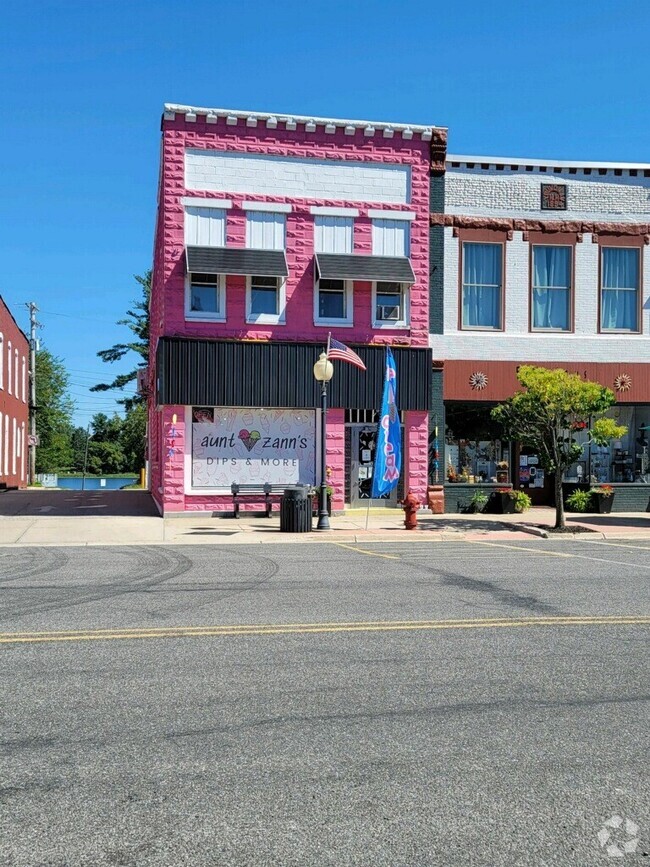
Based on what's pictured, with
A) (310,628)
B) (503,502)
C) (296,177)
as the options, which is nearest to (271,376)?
(296,177)

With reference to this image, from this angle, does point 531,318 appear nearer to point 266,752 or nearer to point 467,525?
point 467,525

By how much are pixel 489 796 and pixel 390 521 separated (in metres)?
18.0

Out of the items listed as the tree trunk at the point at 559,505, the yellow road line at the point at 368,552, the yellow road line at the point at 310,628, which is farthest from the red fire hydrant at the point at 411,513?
the yellow road line at the point at 310,628

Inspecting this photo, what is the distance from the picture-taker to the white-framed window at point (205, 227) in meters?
22.9

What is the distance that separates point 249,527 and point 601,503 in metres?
10.5

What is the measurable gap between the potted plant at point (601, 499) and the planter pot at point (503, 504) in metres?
2.34

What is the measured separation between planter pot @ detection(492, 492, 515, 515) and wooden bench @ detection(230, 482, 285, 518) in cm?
598

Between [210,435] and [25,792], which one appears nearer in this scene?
[25,792]

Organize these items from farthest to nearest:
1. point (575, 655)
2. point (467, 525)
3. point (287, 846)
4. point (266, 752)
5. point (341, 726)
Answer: point (467, 525) < point (575, 655) < point (341, 726) < point (266, 752) < point (287, 846)

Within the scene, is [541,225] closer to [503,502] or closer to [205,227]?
[503,502]

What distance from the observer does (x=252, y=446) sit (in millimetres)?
23609

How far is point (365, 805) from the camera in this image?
4.07 meters

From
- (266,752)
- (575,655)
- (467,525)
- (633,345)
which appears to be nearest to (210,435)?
(467,525)

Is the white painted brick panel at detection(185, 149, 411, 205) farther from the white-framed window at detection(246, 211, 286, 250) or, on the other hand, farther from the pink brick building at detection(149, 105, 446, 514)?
the white-framed window at detection(246, 211, 286, 250)
